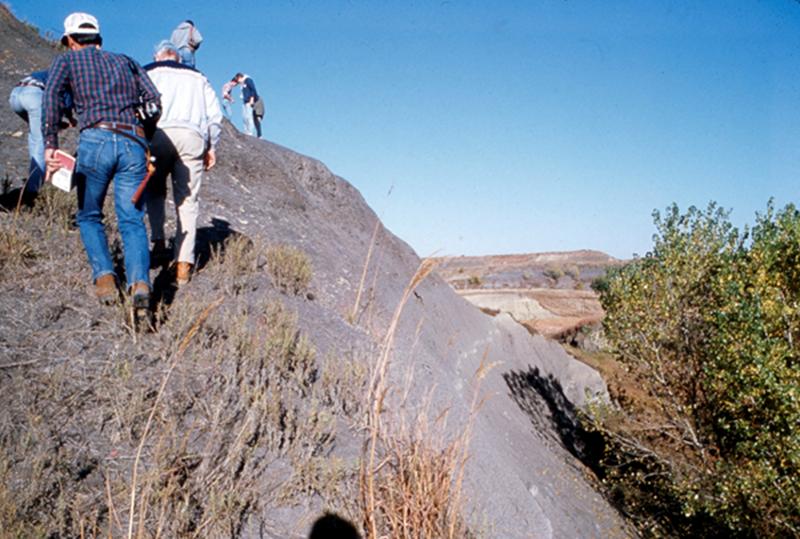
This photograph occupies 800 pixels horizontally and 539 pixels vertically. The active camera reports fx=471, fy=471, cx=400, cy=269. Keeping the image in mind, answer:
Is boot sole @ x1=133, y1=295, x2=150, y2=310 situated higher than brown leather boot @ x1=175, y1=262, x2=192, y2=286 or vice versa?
brown leather boot @ x1=175, y1=262, x2=192, y2=286

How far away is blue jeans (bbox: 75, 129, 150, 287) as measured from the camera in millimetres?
3201

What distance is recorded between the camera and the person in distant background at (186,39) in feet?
14.4

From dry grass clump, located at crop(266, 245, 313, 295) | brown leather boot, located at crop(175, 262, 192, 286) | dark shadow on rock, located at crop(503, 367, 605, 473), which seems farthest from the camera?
dark shadow on rock, located at crop(503, 367, 605, 473)

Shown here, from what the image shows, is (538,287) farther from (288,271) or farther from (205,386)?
(205,386)

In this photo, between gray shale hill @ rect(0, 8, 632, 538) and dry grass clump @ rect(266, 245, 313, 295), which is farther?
dry grass clump @ rect(266, 245, 313, 295)

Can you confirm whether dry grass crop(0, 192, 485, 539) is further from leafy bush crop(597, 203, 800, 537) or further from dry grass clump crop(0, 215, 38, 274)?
leafy bush crop(597, 203, 800, 537)

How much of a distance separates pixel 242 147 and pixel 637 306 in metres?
9.05

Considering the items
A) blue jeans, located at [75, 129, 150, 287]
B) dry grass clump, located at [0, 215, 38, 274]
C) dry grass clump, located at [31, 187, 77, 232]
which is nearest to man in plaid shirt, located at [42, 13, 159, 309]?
blue jeans, located at [75, 129, 150, 287]

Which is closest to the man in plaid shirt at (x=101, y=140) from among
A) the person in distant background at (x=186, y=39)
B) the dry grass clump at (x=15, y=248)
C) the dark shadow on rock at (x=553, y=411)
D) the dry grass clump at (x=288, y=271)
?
the dry grass clump at (x=15, y=248)

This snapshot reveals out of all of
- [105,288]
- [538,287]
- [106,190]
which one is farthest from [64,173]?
[538,287]

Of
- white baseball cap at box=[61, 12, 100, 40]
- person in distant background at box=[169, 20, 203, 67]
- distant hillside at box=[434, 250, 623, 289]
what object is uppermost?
distant hillside at box=[434, 250, 623, 289]

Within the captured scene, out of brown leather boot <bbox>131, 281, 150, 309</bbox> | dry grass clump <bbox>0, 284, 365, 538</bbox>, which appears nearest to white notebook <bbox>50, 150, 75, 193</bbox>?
brown leather boot <bbox>131, 281, 150, 309</bbox>

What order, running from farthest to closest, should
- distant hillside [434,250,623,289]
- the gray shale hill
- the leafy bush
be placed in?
distant hillside [434,250,623,289]
the leafy bush
the gray shale hill

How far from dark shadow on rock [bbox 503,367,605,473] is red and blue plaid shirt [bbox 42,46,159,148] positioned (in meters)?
10.6
